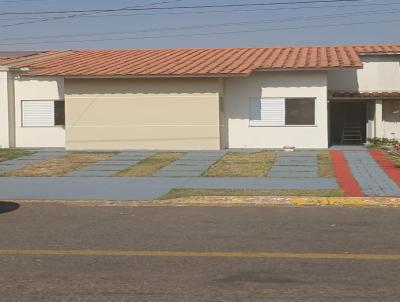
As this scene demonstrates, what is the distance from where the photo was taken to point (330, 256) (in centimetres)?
815

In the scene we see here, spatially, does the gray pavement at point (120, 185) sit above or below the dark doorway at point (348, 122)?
below

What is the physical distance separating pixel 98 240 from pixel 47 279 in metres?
2.44

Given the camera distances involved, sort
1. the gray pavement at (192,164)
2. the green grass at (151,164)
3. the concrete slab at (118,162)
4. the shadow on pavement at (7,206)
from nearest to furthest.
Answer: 1. the shadow on pavement at (7,206)
2. the gray pavement at (192,164)
3. the green grass at (151,164)
4. the concrete slab at (118,162)

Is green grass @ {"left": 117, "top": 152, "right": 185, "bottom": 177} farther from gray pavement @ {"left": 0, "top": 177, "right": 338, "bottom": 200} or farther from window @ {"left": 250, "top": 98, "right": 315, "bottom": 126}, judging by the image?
window @ {"left": 250, "top": 98, "right": 315, "bottom": 126}

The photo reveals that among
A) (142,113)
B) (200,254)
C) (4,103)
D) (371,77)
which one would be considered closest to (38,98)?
(4,103)

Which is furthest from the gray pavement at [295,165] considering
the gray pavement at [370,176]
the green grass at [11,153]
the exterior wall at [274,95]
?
the green grass at [11,153]

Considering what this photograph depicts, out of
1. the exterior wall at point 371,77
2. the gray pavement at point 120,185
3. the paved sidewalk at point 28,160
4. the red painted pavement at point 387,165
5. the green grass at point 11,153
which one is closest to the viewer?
the gray pavement at point 120,185

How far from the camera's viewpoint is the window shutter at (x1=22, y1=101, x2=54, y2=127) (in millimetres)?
27484

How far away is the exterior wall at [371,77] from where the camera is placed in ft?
92.2

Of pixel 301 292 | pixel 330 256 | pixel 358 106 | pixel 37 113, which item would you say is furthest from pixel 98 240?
pixel 358 106

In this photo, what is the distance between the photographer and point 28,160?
2306 centimetres

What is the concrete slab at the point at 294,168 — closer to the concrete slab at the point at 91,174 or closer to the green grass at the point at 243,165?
the green grass at the point at 243,165

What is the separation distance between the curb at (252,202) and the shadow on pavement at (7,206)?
335 mm

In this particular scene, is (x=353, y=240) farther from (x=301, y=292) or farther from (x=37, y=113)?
(x=37, y=113)
